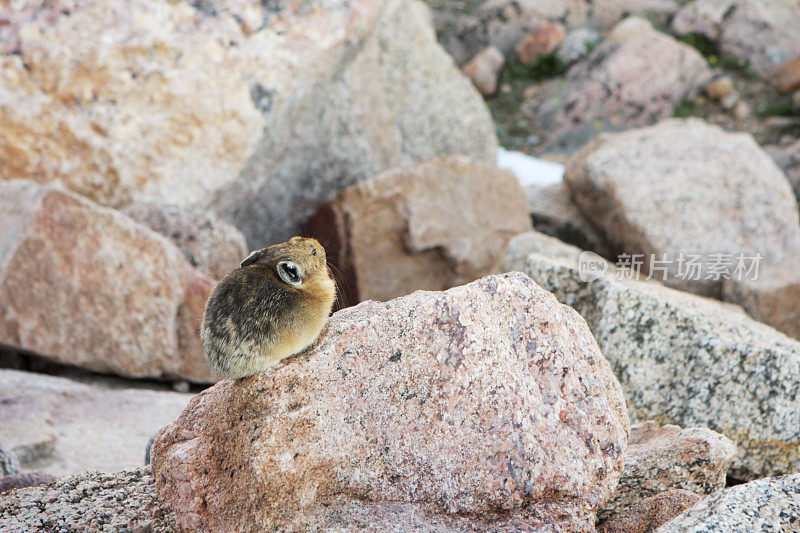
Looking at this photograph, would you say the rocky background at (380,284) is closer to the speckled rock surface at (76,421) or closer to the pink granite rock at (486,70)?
the speckled rock surface at (76,421)

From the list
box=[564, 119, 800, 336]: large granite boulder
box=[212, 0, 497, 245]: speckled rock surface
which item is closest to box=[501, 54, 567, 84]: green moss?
box=[212, 0, 497, 245]: speckled rock surface

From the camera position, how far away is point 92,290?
5914 mm

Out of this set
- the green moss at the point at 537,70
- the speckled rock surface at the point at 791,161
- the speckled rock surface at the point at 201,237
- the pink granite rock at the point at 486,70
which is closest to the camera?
the speckled rock surface at the point at 201,237

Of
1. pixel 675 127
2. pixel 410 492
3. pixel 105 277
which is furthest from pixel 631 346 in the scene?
pixel 675 127

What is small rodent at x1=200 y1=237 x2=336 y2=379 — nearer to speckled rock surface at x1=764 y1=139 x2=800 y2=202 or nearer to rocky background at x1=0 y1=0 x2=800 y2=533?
rocky background at x1=0 y1=0 x2=800 y2=533

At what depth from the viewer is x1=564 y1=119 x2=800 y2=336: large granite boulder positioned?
→ 7547mm

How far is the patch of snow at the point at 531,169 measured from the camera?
11.7 metres

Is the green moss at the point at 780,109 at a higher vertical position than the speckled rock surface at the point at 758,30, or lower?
lower

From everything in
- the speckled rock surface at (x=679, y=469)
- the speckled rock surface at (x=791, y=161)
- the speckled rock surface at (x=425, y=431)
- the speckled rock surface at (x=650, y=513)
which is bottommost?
the speckled rock surface at (x=791, y=161)

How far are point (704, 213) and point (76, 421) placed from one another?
6.11 metres

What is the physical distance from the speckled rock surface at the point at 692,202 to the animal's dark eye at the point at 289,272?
209 inches

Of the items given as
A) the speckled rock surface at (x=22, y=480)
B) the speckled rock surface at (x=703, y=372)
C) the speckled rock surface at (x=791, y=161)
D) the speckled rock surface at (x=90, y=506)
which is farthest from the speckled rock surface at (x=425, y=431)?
the speckled rock surface at (x=791, y=161)

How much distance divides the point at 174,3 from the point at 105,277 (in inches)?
118

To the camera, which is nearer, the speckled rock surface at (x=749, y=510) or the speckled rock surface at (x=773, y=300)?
the speckled rock surface at (x=749, y=510)
